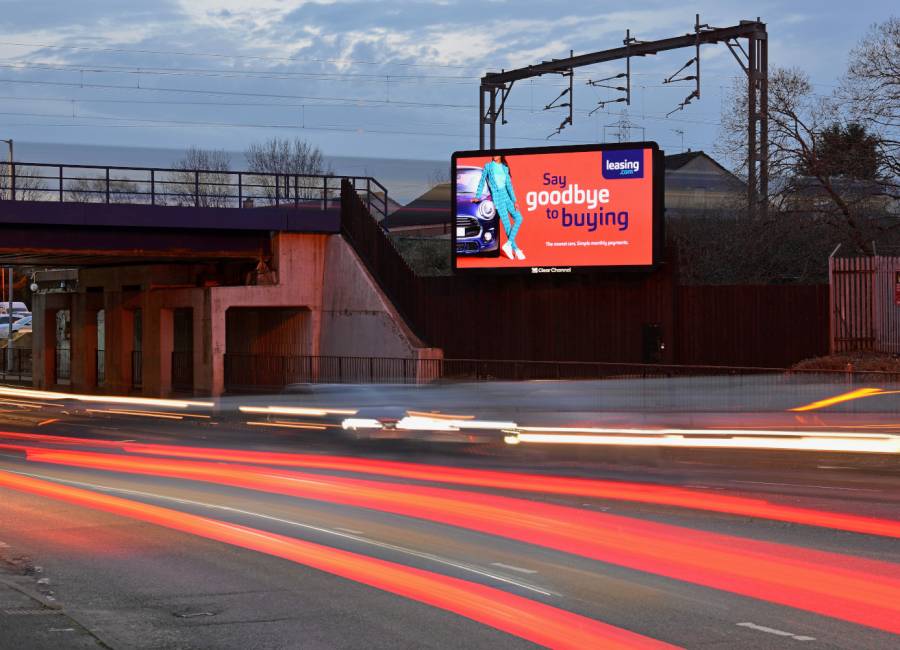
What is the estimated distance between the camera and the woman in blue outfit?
35.5 m

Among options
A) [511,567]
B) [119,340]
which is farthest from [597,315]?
[511,567]

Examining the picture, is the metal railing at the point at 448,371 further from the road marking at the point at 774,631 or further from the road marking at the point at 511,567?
the road marking at the point at 774,631

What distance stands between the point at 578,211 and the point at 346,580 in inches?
984

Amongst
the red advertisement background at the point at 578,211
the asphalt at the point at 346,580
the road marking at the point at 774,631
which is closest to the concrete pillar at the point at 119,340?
the red advertisement background at the point at 578,211

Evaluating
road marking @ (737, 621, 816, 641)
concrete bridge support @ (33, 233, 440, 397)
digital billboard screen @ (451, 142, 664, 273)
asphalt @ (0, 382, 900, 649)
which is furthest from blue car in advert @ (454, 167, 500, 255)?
road marking @ (737, 621, 816, 641)

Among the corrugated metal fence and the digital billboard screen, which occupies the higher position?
the digital billboard screen

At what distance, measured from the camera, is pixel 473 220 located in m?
36.2

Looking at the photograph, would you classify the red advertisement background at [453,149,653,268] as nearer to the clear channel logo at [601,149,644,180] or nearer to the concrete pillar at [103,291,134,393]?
the clear channel logo at [601,149,644,180]

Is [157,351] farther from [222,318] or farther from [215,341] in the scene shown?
[222,318]

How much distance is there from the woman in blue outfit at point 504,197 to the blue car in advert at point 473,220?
0.19 metres

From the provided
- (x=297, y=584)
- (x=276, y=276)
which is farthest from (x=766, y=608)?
(x=276, y=276)

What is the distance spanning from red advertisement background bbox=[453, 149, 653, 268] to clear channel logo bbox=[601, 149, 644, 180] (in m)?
0.13

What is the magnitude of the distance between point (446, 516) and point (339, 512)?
52.4 inches

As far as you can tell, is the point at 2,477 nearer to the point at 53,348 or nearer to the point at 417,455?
the point at 417,455
